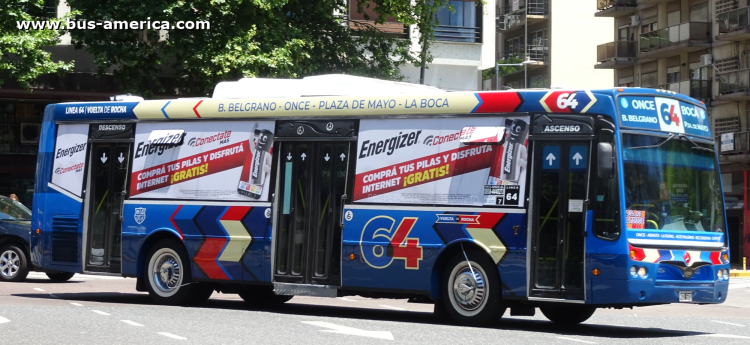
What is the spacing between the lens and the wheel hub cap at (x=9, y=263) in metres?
22.6

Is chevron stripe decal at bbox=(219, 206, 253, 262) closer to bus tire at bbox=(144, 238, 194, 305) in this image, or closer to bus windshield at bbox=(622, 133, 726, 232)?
bus tire at bbox=(144, 238, 194, 305)

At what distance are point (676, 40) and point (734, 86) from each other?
14.7 feet

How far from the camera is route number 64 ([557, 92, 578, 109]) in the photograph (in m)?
13.6

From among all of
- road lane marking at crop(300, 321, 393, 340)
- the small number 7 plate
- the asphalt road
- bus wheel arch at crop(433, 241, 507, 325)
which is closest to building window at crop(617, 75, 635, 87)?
the asphalt road

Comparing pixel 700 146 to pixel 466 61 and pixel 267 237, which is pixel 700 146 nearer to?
pixel 267 237

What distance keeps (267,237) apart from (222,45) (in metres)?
Result: 14.9

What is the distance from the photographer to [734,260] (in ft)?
157

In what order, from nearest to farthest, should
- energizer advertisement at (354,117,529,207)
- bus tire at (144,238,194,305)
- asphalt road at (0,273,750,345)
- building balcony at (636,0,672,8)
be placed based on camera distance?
asphalt road at (0,273,750,345) < energizer advertisement at (354,117,529,207) < bus tire at (144,238,194,305) < building balcony at (636,0,672,8)

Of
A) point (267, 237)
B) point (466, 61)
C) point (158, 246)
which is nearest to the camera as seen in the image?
point (267, 237)

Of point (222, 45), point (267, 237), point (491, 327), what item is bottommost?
point (491, 327)

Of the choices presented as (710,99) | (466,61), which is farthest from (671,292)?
(710,99)

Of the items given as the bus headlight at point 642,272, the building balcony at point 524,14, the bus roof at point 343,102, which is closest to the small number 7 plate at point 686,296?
the bus headlight at point 642,272

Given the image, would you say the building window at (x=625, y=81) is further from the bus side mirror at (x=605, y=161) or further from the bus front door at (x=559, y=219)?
the bus side mirror at (x=605, y=161)

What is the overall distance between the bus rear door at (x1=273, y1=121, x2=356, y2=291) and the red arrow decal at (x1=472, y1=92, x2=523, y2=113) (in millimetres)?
1827
